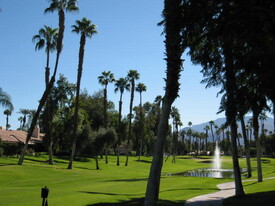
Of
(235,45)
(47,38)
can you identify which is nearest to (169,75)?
(235,45)

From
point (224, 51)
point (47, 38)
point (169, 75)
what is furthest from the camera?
point (47, 38)

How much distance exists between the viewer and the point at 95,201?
1497cm

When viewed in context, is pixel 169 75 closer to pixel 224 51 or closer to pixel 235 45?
pixel 224 51

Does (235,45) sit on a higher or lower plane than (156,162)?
higher

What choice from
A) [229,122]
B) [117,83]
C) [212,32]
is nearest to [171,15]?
[212,32]

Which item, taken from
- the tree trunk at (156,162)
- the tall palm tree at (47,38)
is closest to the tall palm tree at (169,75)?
the tree trunk at (156,162)

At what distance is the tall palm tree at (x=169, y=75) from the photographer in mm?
12391

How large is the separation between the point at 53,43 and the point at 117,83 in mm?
24011

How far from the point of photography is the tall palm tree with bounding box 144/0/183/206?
1239 centimetres

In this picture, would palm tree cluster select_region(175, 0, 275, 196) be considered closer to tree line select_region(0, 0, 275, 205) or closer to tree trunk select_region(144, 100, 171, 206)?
tree line select_region(0, 0, 275, 205)

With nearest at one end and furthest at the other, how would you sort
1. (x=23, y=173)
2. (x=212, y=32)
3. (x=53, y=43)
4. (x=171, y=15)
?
(x=212, y=32) < (x=171, y=15) < (x=23, y=173) < (x=53, y=43)

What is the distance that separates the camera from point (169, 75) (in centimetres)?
1495

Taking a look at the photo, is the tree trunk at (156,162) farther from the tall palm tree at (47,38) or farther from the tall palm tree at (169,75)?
the tall palm tree at (47,38)

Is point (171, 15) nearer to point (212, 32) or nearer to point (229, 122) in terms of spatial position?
point (212, 32)
